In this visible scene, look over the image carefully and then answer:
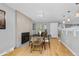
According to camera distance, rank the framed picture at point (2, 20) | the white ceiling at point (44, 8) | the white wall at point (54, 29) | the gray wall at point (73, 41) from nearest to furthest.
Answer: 1. the gray wall at point (73, 41)
2. the framed picture at point (2, 20)
3. the white ceiling at point (44, 8)
4. the white wall at point (54, 29)

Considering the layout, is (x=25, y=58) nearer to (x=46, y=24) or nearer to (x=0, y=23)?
(x=0, y=23)

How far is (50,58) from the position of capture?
57.7 inches

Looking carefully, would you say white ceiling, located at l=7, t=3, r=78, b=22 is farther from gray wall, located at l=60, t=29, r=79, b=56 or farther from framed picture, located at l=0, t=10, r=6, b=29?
gray wall, located at l=60, t=29, r=79, b=56

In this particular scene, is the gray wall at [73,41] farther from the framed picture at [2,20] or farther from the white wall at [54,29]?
the white wall at [54,29]

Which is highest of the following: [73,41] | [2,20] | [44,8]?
[44,8]

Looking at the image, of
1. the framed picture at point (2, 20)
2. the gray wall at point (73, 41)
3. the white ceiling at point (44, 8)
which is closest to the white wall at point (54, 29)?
the white ceiling at point (44, 8)

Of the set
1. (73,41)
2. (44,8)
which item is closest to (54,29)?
(44,8)

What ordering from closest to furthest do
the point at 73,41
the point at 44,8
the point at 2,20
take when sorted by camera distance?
the point at 2,20
the point at 73,41
the point at 44,8

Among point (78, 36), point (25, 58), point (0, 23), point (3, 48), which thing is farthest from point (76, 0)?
point (3, 48)

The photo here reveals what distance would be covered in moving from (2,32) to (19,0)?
3.39 m

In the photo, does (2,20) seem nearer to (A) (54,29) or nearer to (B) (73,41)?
(B) (73,41)

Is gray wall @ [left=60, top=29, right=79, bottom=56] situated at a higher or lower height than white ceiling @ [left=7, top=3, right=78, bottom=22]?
lower

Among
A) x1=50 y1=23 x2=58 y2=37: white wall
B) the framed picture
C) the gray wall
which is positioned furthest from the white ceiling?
x1=50 y1=23 x2=58 y2=37: white wall

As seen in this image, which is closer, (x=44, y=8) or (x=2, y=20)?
(x=2, y=20)
